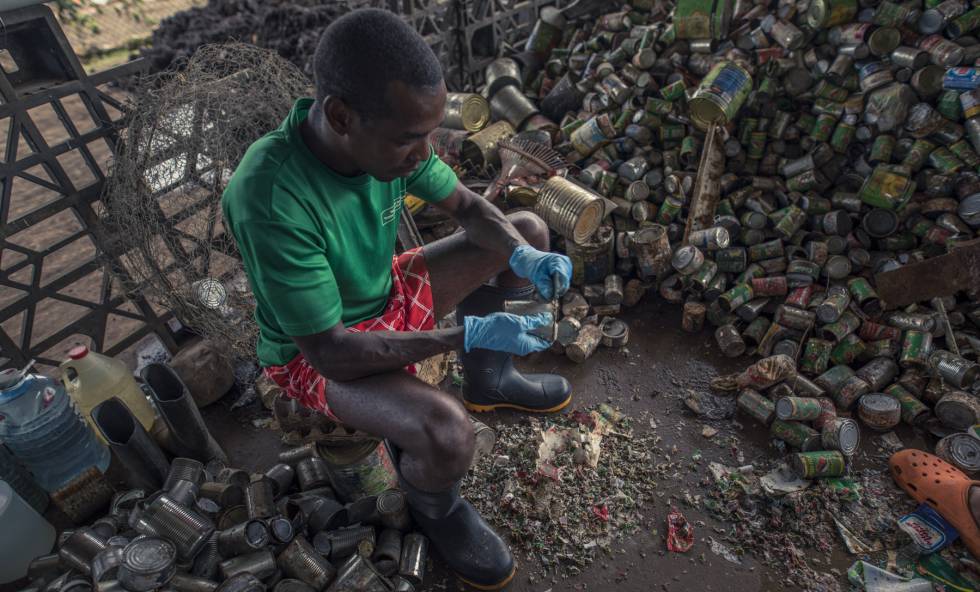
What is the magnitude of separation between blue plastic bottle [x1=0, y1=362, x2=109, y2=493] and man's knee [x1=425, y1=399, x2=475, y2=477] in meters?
1.99

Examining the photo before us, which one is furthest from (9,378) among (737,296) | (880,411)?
(880,411)

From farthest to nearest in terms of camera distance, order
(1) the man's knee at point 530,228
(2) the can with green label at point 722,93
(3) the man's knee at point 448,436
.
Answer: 1. (2) the can with green label at point 722,93
2. (1) the man's knee at point 530,228
3. (3) the man's knee at point 448,436

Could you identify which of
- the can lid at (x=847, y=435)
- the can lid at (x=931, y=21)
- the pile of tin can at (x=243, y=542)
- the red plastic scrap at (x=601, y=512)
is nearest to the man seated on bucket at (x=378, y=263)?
the pile of tin can at (x=243, y=542)

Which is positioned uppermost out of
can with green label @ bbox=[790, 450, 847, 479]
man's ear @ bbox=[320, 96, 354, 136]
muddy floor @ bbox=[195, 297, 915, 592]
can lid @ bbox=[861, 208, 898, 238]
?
man's ear @ bbox=[320, 96, 354, 136]

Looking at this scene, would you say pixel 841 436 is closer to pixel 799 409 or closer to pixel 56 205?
pixel 799 409

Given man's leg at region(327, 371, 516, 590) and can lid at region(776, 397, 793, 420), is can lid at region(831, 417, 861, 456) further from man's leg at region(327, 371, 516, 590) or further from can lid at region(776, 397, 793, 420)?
man's leg at region(327, 371, 516, 590)

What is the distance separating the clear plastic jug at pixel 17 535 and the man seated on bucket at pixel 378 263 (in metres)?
1.39

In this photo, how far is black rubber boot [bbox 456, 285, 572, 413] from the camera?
2869 millimetres

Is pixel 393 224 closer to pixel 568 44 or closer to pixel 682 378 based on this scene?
pixel 682 378

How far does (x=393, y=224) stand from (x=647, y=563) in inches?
73.2

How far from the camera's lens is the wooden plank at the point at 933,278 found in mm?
3113

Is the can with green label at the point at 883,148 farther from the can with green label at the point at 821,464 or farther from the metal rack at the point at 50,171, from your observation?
the metal rack at the point at 50,171

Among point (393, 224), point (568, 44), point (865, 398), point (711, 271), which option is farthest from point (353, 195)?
point (568, 44)

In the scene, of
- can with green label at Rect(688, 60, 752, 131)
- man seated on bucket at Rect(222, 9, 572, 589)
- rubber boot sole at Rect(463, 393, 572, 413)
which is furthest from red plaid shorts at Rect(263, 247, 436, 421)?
can with green label at Rect(688, 60, 752, 131)
